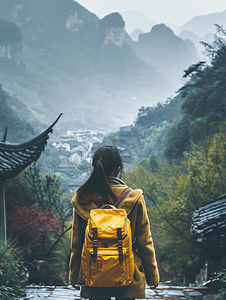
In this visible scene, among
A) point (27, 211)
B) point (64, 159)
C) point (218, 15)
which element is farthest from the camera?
point (218, 15)

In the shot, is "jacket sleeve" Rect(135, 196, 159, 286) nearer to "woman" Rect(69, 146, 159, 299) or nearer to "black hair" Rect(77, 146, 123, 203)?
"woman" Rect(69, 146, 159, 299)

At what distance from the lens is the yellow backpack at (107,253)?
4.53ft

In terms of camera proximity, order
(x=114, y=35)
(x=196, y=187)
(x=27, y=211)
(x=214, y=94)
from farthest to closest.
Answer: (x=114, y=35)
(x=214, y=94)
(x=196, y=187)
(x=27, y=211)

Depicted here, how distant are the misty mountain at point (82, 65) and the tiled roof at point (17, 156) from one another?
100752 millimetres

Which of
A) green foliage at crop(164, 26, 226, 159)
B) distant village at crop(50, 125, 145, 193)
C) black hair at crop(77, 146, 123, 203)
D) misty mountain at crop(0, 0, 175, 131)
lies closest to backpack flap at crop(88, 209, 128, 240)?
black hair at crop(77, 146, 123, 203)

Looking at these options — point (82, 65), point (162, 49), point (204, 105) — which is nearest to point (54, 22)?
point (82, 65)

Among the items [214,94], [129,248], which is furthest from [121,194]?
[214,94]

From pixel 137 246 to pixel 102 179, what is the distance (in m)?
0.43

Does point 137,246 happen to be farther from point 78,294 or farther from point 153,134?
point 153,134

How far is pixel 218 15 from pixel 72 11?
83328 millimetres

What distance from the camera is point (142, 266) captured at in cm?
157

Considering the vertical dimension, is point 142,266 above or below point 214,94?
below

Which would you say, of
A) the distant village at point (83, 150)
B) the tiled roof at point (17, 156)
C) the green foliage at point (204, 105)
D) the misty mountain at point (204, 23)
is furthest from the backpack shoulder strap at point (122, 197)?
the misty mountain at point (204, 23)

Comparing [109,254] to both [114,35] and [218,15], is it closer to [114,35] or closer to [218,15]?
[114,35]
